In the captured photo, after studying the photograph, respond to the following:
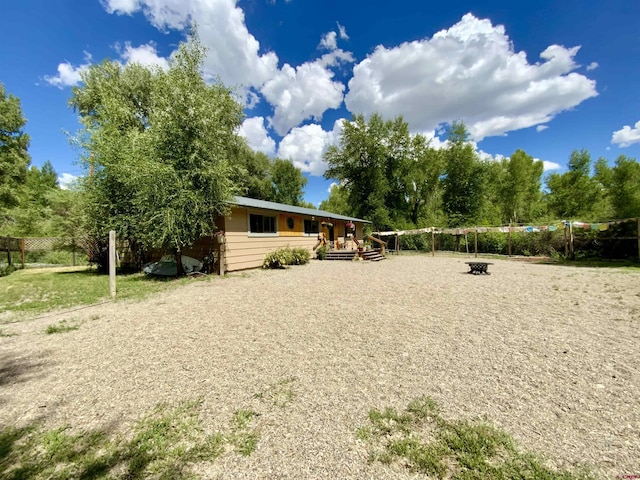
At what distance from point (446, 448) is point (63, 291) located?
977cm

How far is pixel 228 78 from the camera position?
1642 centimetres

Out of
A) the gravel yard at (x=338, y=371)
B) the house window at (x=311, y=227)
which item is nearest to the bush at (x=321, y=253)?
the house window at (x=311, y=227)

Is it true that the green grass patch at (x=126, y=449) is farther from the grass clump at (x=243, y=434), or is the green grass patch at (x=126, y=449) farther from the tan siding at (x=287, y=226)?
the tan siding at (x=287, y=226)

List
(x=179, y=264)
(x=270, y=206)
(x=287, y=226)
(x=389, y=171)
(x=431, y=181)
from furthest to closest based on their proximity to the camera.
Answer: (x=389, y=171) < (x=431, y=181) < (x=287, y=226) < (x=270, y=206) < (x=179, y=264)

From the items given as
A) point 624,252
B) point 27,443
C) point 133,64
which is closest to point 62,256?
point 133,64

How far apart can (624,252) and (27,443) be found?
64.4 ft

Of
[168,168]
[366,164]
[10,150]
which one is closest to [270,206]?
[168,168]

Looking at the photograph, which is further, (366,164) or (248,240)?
(366,164)

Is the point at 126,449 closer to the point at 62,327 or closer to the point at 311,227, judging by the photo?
the point at 62,327

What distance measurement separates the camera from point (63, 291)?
24.4ft

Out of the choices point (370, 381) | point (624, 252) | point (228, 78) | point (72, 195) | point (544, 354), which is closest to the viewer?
point (370, 381)

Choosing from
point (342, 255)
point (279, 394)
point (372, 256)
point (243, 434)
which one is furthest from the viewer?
point (372, 256)

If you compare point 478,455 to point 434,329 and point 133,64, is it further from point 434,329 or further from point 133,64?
point 133,64

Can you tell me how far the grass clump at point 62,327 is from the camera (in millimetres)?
4395
